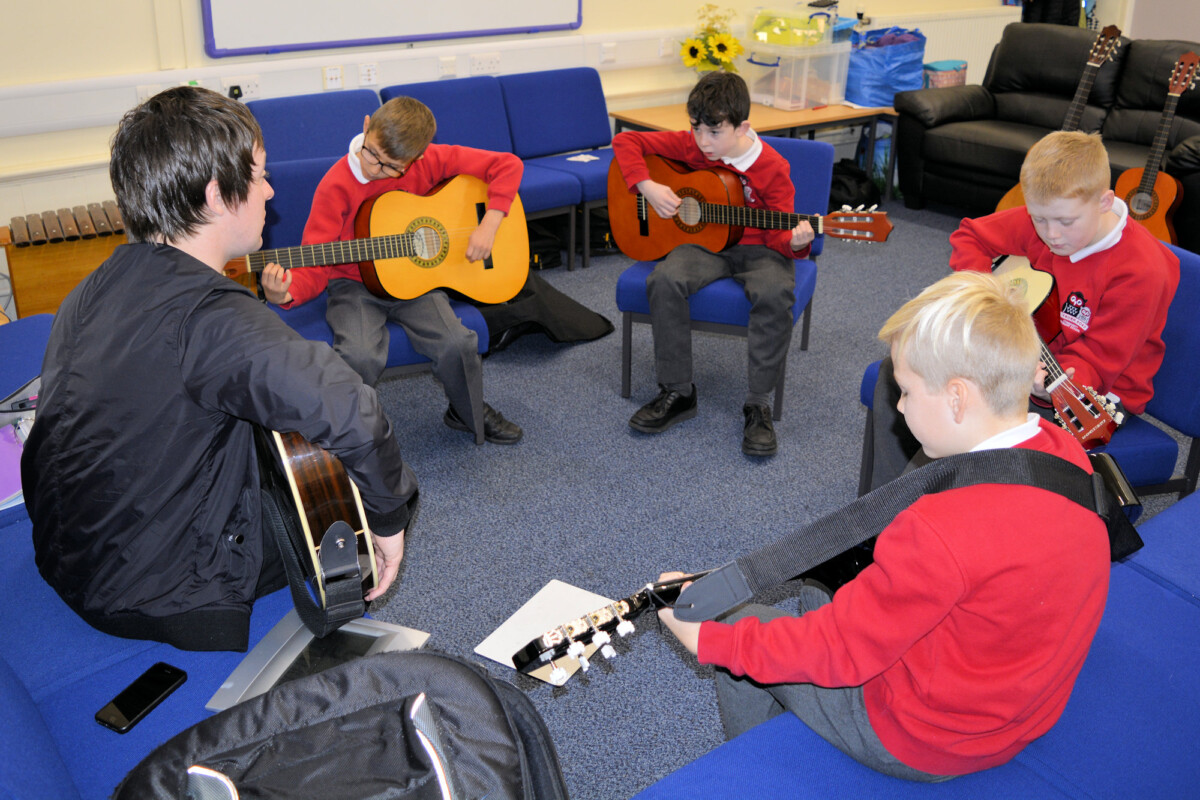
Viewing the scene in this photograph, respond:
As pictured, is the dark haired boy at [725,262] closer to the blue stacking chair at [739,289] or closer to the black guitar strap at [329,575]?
the blue stacking chair at [739,289]

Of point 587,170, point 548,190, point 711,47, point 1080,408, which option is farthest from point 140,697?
point 711,47

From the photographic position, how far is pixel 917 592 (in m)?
1.18

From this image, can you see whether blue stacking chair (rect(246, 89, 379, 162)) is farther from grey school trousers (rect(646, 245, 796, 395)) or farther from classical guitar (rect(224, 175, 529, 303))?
grey school trousers (rect(646, 245, 796, 395))

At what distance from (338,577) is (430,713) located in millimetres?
364

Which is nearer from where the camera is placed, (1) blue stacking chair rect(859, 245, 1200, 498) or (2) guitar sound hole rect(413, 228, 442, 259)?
(1) blue stacking chair rect(859, 245, 1200, 498)

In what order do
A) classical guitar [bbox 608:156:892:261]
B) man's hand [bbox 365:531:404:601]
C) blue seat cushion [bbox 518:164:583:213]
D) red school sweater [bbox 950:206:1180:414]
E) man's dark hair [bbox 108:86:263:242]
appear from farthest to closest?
blue seat cushion [bbox 518:164:583:213] < classical guitar [bbox 608:156:892:261] < red school sweater [bbox 950:206:1180:414] < man's hand [bbox 365:531:404:601] < man's dark hair [bbox 108:86:263:242]

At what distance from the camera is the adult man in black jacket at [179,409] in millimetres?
1390

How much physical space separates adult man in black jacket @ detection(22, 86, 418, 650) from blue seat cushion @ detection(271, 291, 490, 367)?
1.31m

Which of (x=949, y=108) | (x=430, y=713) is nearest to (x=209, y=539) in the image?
(x=430, y=713)

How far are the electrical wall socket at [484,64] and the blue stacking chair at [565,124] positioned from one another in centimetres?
19

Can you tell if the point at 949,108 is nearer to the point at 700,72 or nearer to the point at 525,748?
the point at 700,72

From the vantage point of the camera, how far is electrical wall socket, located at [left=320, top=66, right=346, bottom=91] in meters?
4.34

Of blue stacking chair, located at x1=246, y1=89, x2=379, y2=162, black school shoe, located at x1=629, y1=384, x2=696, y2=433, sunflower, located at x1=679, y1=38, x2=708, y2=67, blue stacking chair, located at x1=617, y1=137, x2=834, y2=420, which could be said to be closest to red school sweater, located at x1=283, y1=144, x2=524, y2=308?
blue stacking chair, located at x1=617, y1=137, x2=834, y2=420

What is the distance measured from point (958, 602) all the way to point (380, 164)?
2.27 m
